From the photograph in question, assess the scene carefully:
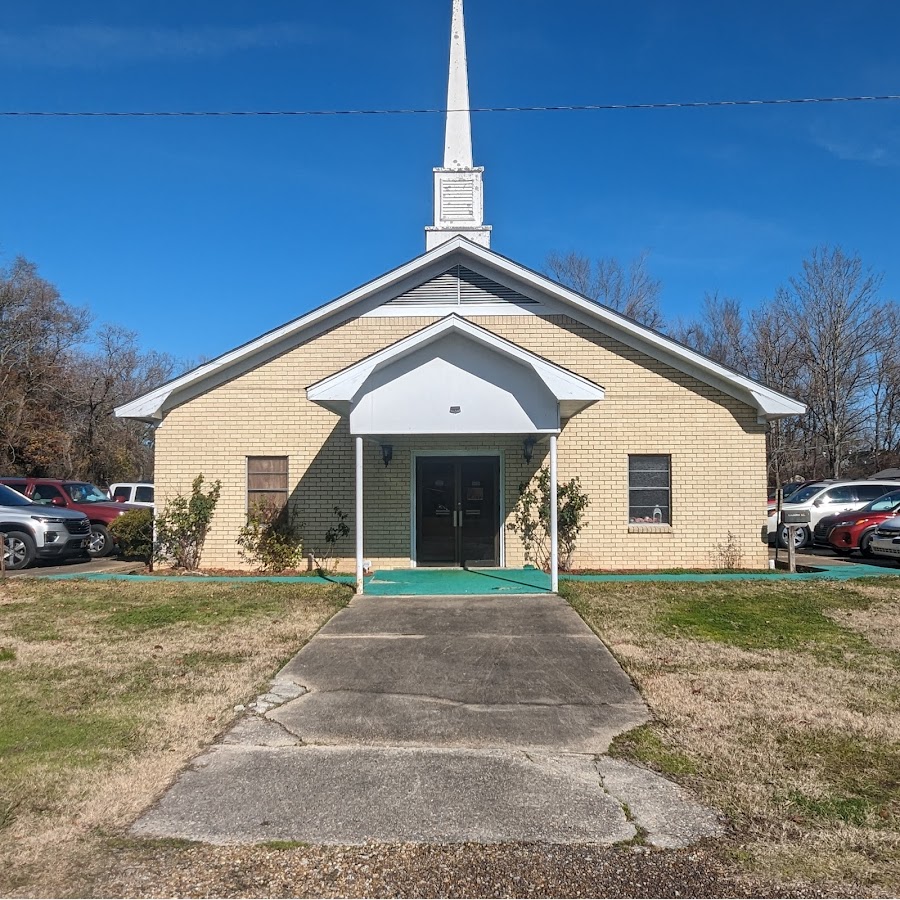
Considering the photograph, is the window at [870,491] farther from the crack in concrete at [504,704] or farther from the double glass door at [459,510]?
the crack in concrete at [504,704]

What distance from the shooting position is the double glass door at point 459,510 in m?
14.9

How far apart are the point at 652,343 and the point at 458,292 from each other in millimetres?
3880

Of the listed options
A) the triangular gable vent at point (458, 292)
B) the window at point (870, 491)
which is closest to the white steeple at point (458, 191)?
the triangular gable vent at point (458, 292)

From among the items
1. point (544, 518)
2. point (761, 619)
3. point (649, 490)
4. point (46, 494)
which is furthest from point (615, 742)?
point (46, 494)

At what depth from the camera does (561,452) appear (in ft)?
48.8

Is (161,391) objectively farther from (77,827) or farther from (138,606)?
(77,827)

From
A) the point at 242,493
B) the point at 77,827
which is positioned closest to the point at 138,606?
the point at 242,493

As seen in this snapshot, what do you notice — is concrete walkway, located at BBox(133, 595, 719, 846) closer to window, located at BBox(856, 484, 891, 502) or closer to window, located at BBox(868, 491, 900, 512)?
window, located at BBox(868, 491, 900, 512)

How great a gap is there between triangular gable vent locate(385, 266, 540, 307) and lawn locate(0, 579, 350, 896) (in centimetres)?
601

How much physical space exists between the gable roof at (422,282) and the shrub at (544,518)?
3.05 metres

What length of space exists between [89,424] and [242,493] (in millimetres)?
30991

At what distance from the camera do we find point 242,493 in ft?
49.4

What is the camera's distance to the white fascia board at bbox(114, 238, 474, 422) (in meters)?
14.7

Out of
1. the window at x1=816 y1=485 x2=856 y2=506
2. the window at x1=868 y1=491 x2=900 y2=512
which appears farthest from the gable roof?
the window at x1=816 y1=485 x2=856 y2=506
